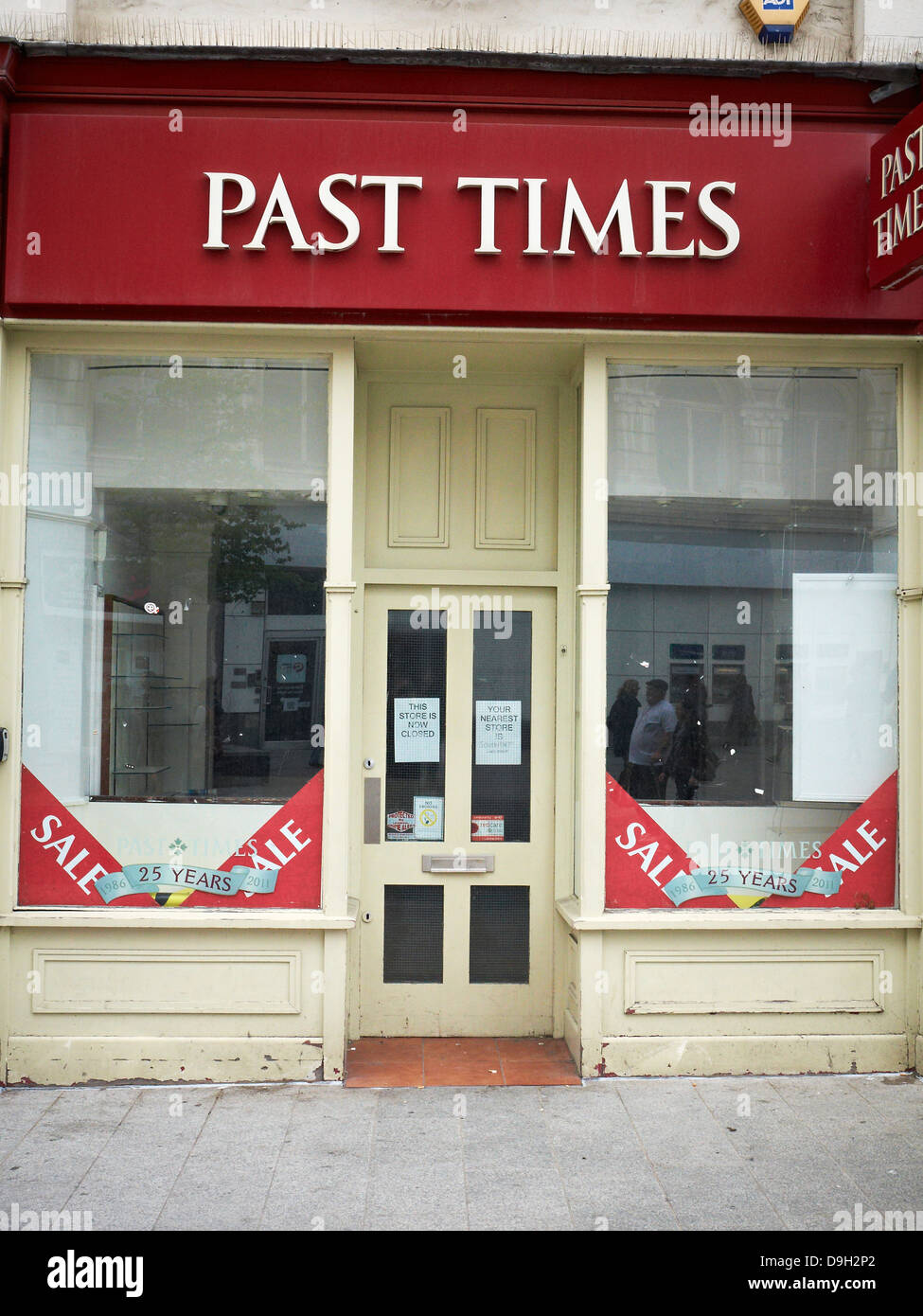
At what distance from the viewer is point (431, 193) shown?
4918 millimetres

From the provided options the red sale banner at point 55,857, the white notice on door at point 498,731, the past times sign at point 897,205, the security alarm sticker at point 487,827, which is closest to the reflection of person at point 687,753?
the white notice on door at point 498,731

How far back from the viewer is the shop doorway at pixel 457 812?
553 cm

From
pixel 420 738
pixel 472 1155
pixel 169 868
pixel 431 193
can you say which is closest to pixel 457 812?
pixel 420 738

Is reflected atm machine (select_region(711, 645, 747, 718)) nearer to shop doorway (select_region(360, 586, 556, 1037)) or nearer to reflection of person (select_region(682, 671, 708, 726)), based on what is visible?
reflection of person (select_region(682, 671, 708, 726))

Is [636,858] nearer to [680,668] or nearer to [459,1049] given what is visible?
[680,668]

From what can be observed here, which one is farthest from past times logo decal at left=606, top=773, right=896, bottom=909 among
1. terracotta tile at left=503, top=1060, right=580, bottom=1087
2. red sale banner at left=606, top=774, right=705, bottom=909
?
terracotta tile at left=503, top=1060, right=580, bottom=1087

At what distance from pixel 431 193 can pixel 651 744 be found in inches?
114

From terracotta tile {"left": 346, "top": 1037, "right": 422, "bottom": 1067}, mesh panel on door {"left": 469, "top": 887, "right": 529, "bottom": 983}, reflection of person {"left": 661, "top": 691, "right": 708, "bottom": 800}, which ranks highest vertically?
reflection of person {"left": 661, "top": 691, "right": 708, "bottom": 800}

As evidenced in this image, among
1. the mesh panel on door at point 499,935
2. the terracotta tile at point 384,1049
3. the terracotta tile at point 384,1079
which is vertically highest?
the mesh panel on door at point 499,935

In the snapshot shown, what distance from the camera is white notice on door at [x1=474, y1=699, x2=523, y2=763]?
562cm

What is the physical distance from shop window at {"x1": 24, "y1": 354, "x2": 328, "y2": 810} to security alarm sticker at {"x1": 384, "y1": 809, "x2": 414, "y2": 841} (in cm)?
70

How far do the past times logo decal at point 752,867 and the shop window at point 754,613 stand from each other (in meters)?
0.02

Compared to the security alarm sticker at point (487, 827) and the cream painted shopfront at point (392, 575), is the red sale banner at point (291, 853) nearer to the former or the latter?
the cream painted shopfront at point (392, 575)
